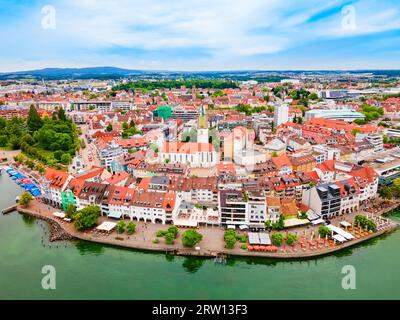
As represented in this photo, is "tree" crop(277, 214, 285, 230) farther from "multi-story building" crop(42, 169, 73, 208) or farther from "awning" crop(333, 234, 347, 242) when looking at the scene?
"multi-story building" crop(42, 169, 73, 208)

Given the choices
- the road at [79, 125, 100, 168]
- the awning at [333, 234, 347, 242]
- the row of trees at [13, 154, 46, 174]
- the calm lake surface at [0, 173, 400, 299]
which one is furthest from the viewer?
the road at [79, 125, 100, 168]

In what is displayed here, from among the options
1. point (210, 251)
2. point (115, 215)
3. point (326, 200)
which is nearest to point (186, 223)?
point (210, 251)

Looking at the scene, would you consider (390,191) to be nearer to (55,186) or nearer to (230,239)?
(230,239)

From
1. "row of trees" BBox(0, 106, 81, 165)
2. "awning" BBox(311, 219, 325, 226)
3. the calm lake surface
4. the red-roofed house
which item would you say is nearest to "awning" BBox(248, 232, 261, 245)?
the calm lake surface

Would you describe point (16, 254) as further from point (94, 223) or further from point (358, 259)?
point (358, 259)

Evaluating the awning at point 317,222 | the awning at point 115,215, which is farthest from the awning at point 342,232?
the awning at point 115,215

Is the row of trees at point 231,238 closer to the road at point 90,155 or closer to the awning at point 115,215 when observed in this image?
the awning at point 115,215
